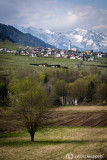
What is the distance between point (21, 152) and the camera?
770 inches

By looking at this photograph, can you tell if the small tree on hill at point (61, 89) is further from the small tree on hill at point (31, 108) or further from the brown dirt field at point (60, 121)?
the small tree on hill at point (31, 108)

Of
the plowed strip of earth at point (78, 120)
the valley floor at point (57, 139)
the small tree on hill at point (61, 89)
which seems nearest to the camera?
the valley floor at point (57, 139)

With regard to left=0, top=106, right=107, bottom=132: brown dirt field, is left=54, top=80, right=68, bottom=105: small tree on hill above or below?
above

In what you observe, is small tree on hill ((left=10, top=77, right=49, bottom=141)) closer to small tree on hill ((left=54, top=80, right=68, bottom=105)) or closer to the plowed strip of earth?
the plowed strip of earth

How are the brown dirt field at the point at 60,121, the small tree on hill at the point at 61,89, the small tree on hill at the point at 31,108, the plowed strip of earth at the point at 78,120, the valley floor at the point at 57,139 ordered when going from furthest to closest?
1. the small tree on hill at the point at 61,89
2. the plowed strip of earth at the point at 78,120
3. the brown dirt field at the point at 60,121
4. the small tree on hill at the point at 31,108
5. the valley floor at the point at 57,139

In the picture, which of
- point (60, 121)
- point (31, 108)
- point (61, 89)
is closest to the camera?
point (31, 108)

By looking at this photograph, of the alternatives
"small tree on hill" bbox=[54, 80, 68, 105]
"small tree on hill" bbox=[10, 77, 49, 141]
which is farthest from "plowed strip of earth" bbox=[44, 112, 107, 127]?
"small tree on hill" bbox=[54, 80, 68, 105]

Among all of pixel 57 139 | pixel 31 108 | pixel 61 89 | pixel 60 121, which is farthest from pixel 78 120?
pixel 61 89

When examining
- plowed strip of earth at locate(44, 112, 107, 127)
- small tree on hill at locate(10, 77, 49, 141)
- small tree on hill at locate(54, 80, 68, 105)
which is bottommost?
plowed strip of earth at locate(44, 112, 107, 127)

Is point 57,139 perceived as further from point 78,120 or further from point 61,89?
→ point 61,89

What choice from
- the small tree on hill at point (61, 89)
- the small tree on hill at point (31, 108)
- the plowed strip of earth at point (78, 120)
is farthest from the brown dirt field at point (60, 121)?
the small tree on hill at point (61, 89)

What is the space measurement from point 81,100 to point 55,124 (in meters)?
34.4

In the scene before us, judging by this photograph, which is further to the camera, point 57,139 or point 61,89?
point 61,89

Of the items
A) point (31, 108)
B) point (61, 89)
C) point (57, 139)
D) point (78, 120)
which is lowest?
point (78, 120)
